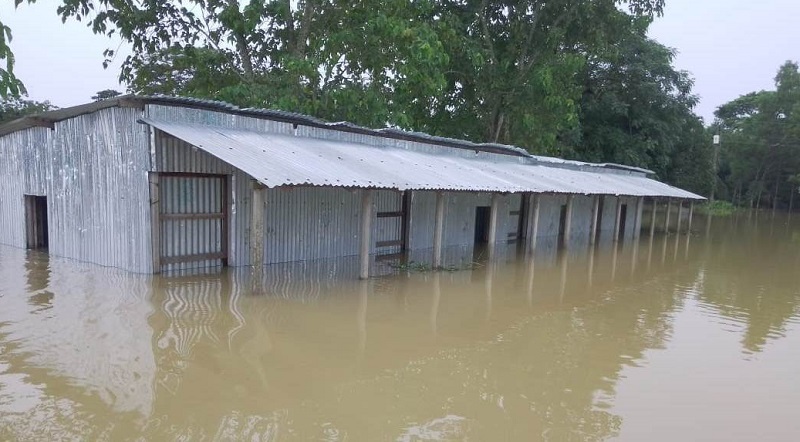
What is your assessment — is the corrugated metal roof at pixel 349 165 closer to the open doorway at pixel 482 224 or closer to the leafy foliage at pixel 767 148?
the open doorway at pixel 482 224

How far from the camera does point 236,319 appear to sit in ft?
23.7

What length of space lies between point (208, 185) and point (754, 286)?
1214 cm

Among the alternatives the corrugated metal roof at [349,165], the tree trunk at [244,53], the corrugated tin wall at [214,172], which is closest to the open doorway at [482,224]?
the corrugated metal roof at [349,165]

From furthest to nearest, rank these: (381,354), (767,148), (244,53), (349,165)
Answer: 1. (767,148)
2. (244,53)
3. (349,165)
4. (381,354)

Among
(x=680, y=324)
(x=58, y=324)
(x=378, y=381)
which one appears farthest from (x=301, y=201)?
(x=680, y=324)

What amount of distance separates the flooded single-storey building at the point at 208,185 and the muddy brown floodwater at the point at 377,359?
635mm

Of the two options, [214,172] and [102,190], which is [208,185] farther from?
[102,190]

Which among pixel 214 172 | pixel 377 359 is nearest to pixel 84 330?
pixel 377 359

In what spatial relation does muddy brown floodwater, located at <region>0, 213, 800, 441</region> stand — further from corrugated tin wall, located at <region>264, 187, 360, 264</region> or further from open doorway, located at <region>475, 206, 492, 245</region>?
open doorway, located at <region>475, 206, 492, 245</region>

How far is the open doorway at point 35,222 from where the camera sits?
38.8ft

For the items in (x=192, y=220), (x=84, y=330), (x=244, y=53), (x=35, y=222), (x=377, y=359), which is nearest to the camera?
(x=377, y=359)

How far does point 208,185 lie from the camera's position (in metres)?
10.1

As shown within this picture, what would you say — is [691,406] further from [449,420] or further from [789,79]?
[789,79]

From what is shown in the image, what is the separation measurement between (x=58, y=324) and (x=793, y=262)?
19649 millimetres
